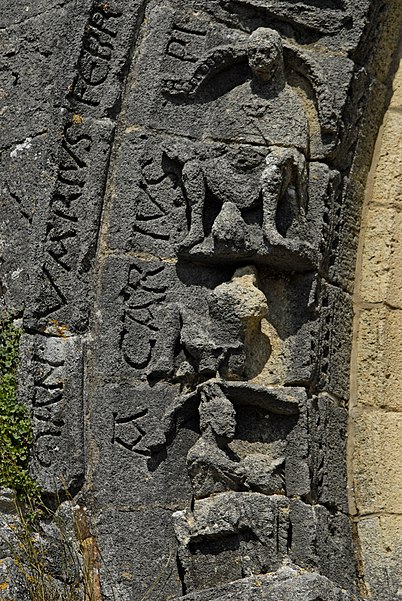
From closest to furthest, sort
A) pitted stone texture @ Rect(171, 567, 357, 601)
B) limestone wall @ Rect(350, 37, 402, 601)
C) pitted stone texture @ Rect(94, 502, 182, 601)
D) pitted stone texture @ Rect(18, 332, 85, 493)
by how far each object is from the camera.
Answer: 1. pitted stone texture @ Rect(171, 567, 357, 601)
2. pitted stone texture @ Rect(94, 502, 182, 601)
3. pitted stone texture @ Rect(18, 332, 85, 493)
4. limestone wall @ Rect(350, 37, 402, 601)

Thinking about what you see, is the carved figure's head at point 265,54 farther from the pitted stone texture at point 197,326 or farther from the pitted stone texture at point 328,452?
the pitted stone texture at point 328,452

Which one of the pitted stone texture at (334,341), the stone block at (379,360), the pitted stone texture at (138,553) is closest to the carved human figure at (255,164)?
the pitted stone texture at (334,341)

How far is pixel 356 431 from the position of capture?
19.2ft

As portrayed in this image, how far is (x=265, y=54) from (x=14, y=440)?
2.00 metres

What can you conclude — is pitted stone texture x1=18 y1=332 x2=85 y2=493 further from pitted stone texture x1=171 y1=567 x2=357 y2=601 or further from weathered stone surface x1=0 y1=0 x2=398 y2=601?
pitted stone texture x1=171 y1=567 x2=357 y2=601

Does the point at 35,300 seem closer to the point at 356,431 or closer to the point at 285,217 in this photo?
the point at 285,217

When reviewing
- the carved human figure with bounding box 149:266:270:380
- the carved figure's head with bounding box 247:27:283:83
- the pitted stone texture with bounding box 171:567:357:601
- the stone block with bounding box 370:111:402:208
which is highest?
the carved figure's head with bounding box 247:27:283:83

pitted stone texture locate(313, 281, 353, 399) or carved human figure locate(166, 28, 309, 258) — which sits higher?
carved human figure locate(166, 28, 309, 258)

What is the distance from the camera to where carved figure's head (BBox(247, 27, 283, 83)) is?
5910 mm

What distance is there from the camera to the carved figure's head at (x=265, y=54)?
591cm

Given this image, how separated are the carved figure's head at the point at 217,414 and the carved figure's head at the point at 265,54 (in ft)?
4.72

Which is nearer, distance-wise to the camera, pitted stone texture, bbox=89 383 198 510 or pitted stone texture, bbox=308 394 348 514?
pitted stone texture, bbox=89 383 198 510

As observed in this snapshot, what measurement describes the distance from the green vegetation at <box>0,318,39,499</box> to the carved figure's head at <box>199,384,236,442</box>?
73 centimetres

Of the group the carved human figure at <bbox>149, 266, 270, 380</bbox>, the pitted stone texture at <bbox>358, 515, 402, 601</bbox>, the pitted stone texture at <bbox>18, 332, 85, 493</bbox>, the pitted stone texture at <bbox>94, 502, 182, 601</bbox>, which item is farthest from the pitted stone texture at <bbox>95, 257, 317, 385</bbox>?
the pitted stone texture at <bbox>358, 515, 402, 601</bbox>
